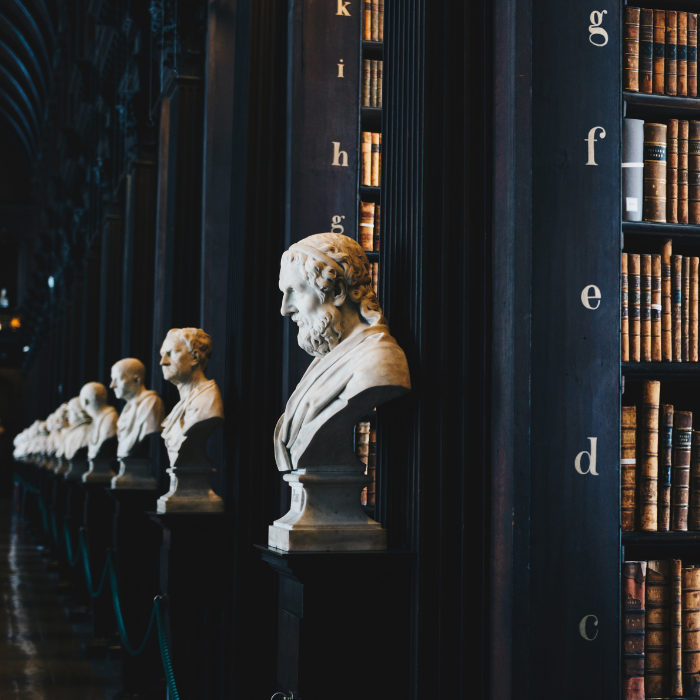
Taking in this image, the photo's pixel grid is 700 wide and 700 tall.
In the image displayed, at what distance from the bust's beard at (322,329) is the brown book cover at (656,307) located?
0.95 metres

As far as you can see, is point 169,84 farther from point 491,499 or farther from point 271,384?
point 491,499

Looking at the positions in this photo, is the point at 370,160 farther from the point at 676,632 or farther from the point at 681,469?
the point at 676,632

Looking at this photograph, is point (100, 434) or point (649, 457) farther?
point (100, 434)

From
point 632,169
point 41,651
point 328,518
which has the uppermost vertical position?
point 632,169

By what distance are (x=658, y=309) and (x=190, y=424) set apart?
8.20 ft

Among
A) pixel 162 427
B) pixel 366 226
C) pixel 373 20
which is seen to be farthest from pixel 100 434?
pixel 373 20

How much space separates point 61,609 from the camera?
33.1ft

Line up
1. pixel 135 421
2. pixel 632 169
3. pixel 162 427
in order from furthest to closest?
pixel 135 421, pixel 162 427, pixel 632 169

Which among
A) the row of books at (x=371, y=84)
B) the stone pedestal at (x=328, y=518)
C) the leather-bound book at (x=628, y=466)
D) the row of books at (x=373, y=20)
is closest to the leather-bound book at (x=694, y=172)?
the leather-bound book at (x=628, y=466)

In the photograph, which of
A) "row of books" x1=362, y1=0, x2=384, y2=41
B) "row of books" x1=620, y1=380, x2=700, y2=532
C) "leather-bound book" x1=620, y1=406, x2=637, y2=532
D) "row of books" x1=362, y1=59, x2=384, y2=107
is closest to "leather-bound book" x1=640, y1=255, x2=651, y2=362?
"row of books" x1=620, y1=380, x2=700, y2=532

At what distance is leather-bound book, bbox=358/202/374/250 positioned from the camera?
4656mm

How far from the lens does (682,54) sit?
10.5ft

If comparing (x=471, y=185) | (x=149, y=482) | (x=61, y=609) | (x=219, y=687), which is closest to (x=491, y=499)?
(x=471, y=185)

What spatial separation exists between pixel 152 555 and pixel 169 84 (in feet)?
11.4
